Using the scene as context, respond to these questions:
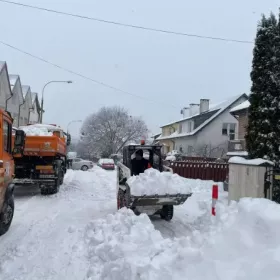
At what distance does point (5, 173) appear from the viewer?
648 centimetres

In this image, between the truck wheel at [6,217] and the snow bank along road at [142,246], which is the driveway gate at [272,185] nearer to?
the snow bank along road at [142,246]

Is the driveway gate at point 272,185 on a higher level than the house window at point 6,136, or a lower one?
lower

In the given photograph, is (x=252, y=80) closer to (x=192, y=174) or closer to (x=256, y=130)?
(x=256, y=130)

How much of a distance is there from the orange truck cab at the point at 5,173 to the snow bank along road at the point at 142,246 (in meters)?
0.35

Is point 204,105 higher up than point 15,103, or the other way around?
point 204,105

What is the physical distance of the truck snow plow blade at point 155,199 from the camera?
25.1ft

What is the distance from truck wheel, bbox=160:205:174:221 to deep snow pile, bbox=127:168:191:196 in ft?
2.87

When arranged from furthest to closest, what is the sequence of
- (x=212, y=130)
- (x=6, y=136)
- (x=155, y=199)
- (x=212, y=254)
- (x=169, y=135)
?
(x=169, y=135) → (x=212, y=130) → (x=155, y=199) → (x=6, y=136) → (x=212, y=254)

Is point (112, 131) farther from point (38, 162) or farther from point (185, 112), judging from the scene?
point (38, 162)

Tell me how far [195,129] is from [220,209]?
35.1 meters

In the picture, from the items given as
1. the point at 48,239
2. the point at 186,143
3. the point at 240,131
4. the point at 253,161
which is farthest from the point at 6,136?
the point at 186,143

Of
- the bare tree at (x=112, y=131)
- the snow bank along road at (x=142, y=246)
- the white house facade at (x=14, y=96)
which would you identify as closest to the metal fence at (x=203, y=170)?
the snow bank along road at (x=142, y=246)

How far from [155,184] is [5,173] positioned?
3.30 meters

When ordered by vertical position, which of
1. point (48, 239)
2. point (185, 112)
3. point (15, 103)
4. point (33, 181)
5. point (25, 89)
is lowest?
point (48, 239)
